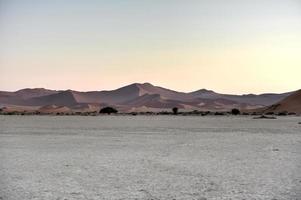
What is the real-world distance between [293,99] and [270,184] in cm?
9177

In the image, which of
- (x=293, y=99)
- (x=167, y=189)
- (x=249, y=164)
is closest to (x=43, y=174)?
(x=167, y=189)

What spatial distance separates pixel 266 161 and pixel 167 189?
20.5ft

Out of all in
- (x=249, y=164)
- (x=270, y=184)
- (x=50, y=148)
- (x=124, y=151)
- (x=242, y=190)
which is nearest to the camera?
(x=242, y=190)

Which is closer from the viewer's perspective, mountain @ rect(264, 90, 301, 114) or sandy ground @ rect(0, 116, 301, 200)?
sandy ground @ rect(0, 116, 301, 200)

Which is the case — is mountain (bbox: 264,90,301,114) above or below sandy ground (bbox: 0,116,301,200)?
above

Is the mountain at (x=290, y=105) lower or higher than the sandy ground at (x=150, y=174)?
higher

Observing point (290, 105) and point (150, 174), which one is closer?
point (150, 174)

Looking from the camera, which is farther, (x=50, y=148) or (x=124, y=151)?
(x=50, y=148)

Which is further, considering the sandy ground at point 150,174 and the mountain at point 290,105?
the mountain at point 290,105

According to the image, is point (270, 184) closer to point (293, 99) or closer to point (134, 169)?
point (134, 169)

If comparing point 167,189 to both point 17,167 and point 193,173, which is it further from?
point 17,167

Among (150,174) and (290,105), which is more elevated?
(290,105)

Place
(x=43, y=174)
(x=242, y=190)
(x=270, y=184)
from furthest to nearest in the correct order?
(x=43, y=174) → (x=270, y=184) → (x=242, y=190)

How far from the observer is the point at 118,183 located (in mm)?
11820
